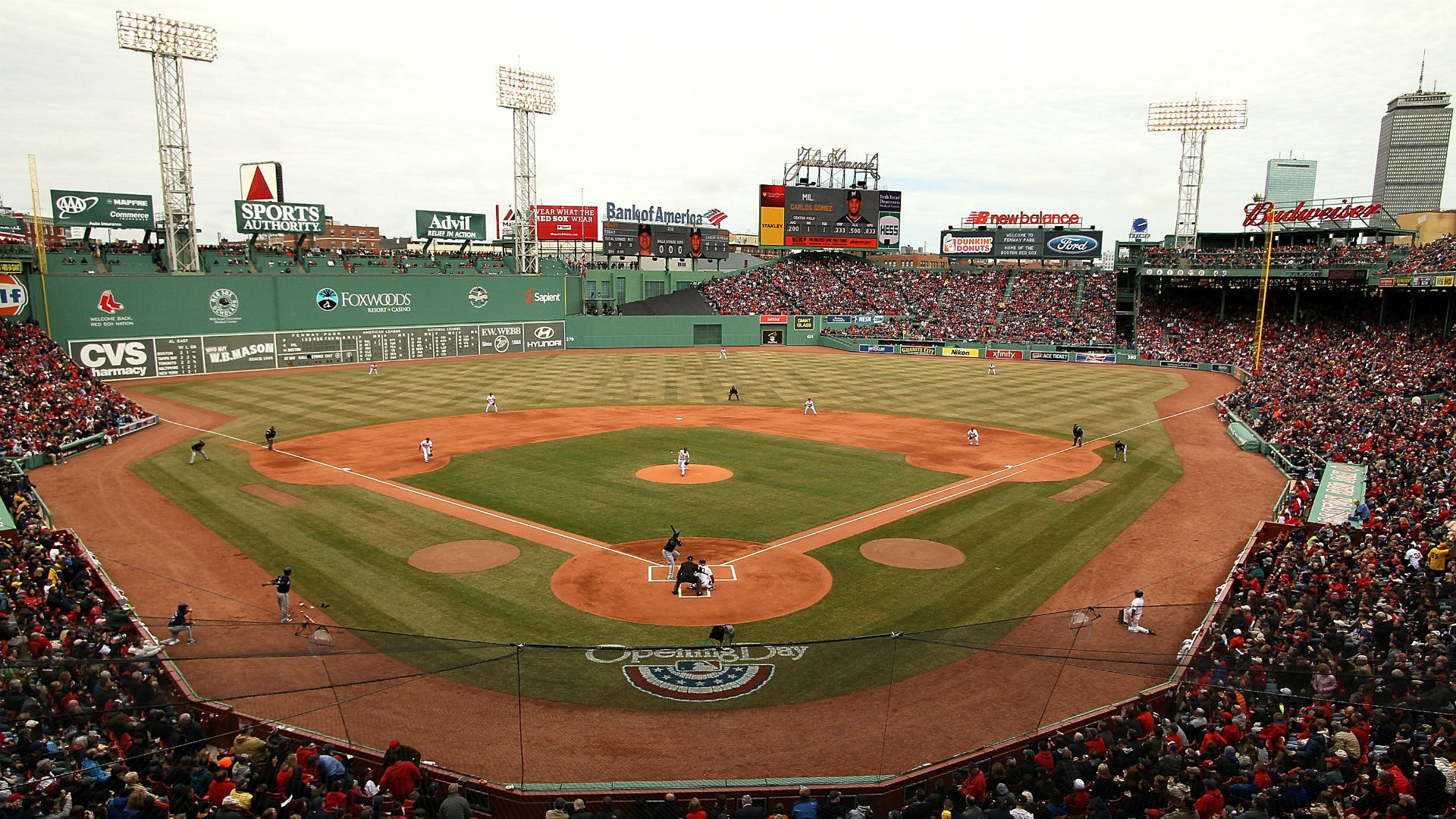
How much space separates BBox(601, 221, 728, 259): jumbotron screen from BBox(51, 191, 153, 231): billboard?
38.6 meters

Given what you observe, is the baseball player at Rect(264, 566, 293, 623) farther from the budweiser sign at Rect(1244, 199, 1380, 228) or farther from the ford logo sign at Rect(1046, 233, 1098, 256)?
the ford logo sign at Rect(1046, 233, 1098, 256)

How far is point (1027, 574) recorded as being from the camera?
66.5ft

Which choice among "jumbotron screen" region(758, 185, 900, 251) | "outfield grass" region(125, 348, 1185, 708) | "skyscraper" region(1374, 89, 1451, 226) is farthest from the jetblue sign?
"skyscraper" region(1374, 89, 1451, 226)

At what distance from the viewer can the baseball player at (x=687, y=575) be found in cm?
1852

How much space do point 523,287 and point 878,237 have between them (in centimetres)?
4472

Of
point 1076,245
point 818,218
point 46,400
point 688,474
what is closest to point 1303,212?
point 1076,245

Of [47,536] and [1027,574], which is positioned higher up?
[47,536]

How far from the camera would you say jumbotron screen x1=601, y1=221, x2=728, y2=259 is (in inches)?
3270

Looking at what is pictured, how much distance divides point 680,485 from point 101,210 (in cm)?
4932

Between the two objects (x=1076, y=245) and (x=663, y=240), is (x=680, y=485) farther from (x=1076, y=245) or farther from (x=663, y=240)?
(x=1076, y=245)

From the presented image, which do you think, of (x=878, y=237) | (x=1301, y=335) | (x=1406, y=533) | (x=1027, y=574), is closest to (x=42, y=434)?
(x=1027, y=574)

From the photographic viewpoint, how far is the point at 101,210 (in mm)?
53750

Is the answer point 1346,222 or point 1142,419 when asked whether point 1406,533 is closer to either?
point 1142,419

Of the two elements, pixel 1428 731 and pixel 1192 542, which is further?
pixel 1192 542
